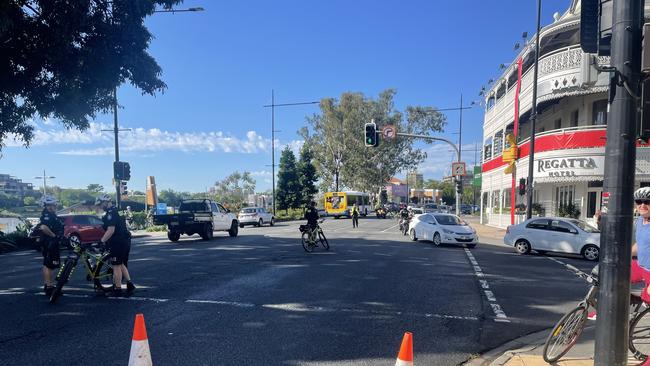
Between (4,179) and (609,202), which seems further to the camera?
(4,179)

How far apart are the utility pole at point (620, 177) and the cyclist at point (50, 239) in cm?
827

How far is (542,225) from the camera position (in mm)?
16781

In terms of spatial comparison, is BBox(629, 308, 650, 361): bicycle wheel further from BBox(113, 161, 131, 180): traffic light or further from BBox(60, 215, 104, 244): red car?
BBox(113, 161, 131, 180): traffic light

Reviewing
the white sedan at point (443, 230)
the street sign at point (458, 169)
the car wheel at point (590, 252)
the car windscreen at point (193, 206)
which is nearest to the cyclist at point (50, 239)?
the car windscreen at point (193, 206)

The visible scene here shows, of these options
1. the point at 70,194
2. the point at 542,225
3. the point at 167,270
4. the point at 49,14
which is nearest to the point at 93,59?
the point at 49,14

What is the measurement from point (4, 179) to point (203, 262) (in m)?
91.4

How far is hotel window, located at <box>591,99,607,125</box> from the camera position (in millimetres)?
23516

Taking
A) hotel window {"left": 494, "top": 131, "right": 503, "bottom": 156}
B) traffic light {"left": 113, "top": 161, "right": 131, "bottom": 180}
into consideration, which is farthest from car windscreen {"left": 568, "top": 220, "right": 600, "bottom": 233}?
hotel window {"left": 494, "top": 131, "right": 503, "bottom": 156}

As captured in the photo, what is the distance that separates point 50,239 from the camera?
817 centimetres

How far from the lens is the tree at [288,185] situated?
179 feet

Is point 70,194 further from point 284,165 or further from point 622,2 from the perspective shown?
point 622,2

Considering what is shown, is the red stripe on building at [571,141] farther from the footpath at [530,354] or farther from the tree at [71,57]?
the tree at [71,57]

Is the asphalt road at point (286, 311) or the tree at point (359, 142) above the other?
the tree at point (359, 142)

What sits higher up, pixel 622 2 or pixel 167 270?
pixel 622 2
